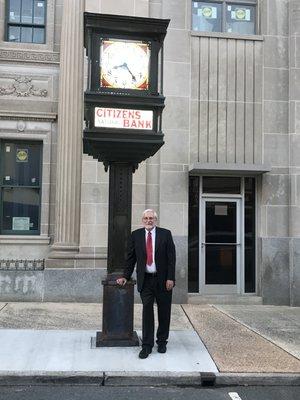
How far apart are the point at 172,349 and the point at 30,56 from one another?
7547 millimetres

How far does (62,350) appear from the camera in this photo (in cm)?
707

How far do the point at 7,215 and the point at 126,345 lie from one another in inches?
219

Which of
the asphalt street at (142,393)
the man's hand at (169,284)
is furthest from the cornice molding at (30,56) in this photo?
the asphalt street at (142,393)

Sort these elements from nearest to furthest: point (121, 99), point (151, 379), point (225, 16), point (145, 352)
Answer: point (151, 379) < point (145, 352) < point (121, 99) < point (225, 16)

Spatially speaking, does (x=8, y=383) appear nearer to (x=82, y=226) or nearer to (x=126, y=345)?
(x=126, y=345)

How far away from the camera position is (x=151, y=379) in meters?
6.09

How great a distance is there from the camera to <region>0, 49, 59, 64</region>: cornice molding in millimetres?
11734

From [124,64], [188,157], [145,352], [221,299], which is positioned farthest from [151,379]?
[188,157]

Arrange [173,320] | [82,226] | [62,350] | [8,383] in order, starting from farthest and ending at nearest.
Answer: [82,226], [173,320], [62,350], [8,383]

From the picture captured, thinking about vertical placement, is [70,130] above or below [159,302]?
above

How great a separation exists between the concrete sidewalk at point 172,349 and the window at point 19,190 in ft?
6.67

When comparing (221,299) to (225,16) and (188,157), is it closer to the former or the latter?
(188,157)

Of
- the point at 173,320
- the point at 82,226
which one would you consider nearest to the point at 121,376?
the point at 173,320

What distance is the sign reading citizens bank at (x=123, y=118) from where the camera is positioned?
7.02 metres
